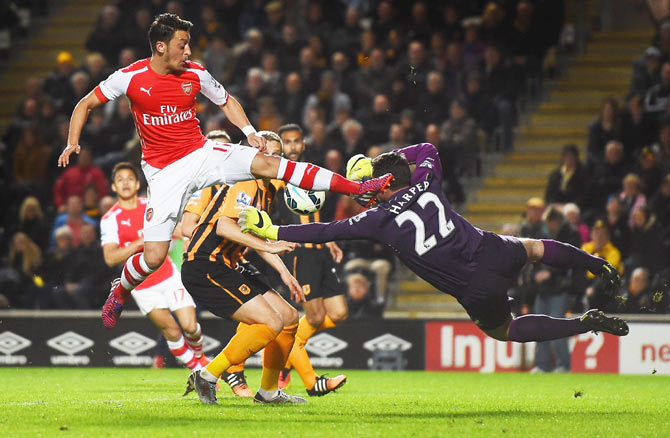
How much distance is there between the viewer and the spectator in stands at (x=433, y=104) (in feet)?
57.1

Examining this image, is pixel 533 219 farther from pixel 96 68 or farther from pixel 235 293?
pixel 96 68


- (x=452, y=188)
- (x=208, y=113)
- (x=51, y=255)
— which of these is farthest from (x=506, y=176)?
(x=51, y=255)

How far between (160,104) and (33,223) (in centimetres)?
910

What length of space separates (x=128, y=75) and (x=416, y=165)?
7.45ft

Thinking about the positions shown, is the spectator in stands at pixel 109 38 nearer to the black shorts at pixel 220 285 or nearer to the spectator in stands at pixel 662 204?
the spectator in stands at pixel 662 204

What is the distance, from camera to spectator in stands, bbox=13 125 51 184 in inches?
748

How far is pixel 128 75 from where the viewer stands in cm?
889

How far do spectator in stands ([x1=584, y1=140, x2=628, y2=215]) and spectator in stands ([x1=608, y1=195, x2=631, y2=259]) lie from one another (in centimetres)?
71

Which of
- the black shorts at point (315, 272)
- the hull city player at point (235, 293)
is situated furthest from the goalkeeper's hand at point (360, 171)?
the black shorts at point (315, 272)

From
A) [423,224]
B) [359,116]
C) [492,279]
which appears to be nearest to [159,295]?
[423,224]

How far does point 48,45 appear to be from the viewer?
23.1 meters

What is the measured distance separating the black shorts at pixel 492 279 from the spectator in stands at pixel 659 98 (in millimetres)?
8410

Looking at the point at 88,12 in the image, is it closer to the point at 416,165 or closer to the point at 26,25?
the point at 26,25

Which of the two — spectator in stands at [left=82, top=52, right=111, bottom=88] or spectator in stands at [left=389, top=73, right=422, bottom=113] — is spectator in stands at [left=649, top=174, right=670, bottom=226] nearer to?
spectator in stands at [left=389, top=73, right=422, bottom=113]
